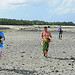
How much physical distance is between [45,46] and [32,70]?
3636 mm

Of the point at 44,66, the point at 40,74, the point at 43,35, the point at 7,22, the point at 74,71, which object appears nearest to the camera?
the point at 40,74

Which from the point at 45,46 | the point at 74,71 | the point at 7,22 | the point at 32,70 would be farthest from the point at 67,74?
the point at 7,22

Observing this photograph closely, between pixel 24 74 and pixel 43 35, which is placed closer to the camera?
pixel 24 74

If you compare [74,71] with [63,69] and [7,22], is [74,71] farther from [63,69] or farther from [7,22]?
[7,22]

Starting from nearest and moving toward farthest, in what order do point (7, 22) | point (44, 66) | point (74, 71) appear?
1. point (74, 71)
2. point (44, 66)
3. point (7, 22)

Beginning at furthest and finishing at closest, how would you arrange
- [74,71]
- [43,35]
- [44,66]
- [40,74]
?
1. [43,35]
2. [44,66]
3. [74,71]
4. [40,74]

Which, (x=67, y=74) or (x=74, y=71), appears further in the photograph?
(x=74, y=71)

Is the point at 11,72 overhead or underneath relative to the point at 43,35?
underneath

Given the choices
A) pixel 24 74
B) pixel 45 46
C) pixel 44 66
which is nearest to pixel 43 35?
pixel 45 46

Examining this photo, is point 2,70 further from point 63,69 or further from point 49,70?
point 63,69

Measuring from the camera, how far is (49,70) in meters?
9.34

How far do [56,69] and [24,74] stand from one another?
1.72m

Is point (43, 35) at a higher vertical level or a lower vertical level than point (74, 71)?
higher

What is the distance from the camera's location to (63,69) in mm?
9602
